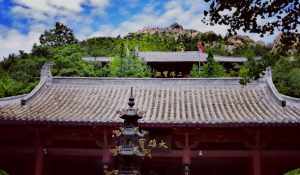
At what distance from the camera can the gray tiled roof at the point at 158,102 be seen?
13562 millimetres

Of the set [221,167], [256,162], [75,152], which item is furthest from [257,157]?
[75,152]

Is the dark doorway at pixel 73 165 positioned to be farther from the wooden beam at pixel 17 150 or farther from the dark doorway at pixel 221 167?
the dark doorway at pixel 221 167

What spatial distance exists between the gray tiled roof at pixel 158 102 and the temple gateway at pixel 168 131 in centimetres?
3

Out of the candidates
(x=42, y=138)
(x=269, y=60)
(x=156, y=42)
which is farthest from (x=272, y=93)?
(x=156, y=42)

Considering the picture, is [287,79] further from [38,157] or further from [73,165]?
[38,157]

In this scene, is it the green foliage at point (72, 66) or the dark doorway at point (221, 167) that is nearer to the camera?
the dark doorway at point (221, 167)

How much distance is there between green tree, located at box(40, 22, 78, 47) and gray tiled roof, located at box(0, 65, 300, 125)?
146 feet

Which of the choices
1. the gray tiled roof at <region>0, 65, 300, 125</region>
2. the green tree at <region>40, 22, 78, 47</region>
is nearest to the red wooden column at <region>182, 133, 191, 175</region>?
the gray tiled roof at <region>0, 65, 300, 125</region>

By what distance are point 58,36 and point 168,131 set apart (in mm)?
50490

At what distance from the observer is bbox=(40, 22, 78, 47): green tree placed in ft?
199

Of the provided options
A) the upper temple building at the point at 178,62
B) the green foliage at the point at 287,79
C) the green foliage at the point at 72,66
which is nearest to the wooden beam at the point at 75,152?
the green foliage at the point at 72,66

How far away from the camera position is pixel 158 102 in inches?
618

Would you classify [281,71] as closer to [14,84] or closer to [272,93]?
[14,84]

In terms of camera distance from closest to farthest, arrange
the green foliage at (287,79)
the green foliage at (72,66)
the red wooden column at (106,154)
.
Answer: the red wooden column at (106,154)
the green foliage at (72,66)
the green foliage at (287,79)
